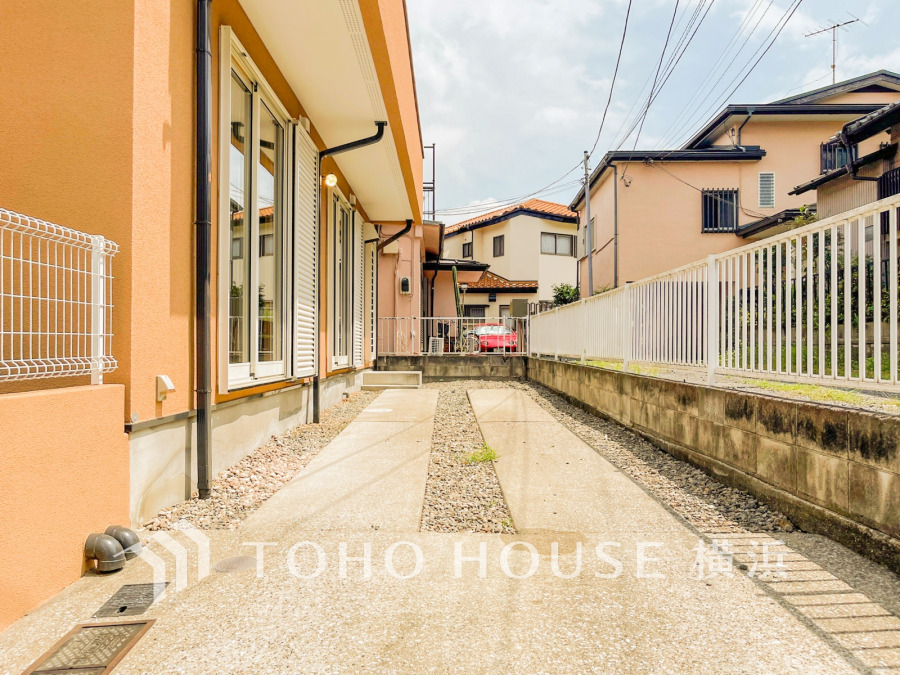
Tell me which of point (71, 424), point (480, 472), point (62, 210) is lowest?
point (480, 472)

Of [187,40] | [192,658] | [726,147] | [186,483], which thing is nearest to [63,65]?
[187,40]

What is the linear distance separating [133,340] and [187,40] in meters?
1.75

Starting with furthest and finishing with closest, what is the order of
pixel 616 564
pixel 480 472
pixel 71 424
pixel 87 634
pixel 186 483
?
pixel 480 472
pixel 186 483
pixel 616 564
pixel 71 424
pixel 87 634

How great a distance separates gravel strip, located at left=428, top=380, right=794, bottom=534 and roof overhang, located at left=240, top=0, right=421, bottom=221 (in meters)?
3.34

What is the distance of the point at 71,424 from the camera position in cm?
187

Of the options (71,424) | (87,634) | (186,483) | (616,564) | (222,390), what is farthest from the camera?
(222,390)

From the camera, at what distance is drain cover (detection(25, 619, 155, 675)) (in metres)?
1.39

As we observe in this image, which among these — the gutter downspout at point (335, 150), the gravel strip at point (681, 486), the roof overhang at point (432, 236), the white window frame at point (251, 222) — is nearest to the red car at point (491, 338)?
the roof overhang at point (432, 236)

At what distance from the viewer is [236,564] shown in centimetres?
204

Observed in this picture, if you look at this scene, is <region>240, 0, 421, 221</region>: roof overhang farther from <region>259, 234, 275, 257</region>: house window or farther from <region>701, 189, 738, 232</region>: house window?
<region>701, 189, 738, 232</region>: house window

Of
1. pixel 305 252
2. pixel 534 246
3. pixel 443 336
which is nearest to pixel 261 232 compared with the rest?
pixel 305 252

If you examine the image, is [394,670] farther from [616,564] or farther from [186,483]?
[186,483]

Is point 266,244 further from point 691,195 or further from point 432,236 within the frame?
point 691,195

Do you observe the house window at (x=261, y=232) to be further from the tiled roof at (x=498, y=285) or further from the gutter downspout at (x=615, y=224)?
the tiled roof at (x=498, y=285)
